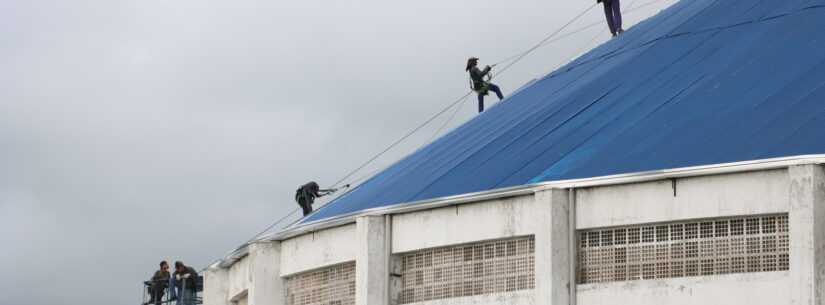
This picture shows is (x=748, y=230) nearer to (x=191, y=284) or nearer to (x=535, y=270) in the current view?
(x=535, y=270)

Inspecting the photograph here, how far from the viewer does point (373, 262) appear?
3266cm

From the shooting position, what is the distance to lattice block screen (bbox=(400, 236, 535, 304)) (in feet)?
101

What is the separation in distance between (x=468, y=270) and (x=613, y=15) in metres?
14.1

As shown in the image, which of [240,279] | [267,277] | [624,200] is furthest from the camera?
[240,279]

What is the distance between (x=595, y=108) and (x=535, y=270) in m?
5.89

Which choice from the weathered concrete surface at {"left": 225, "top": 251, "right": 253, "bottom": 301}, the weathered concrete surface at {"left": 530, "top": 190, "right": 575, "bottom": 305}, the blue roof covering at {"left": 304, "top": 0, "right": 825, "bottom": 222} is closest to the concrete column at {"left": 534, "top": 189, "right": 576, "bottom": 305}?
the weathered concrete surface at {"left": 530, "top": 190, "right": 575, "bottom": 305}

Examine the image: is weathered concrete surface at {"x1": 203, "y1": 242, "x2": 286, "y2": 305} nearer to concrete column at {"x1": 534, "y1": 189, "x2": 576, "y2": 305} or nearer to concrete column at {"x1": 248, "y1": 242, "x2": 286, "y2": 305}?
concrete column at {"x1": 248, "y1": 242, "x2": 286, "y2": 305}

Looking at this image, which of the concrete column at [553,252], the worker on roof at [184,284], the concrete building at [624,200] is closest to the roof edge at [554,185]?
the concrete building at [624,200]

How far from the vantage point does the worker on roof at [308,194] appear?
42.5m

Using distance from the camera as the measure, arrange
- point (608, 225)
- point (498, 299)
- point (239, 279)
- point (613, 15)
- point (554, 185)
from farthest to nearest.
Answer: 1. point (613, 15)
2. point (239, 279)
3. point (498, 299)
4. point (554, 185)
5. point (608, 225)

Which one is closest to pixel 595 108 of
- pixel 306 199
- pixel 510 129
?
pixel 510 129

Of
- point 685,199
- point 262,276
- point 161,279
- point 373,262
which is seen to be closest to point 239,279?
point 262,276

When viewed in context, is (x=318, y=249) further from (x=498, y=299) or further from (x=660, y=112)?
(x=660, y=112)

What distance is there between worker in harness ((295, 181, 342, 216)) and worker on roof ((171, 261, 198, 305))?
4.01 meters
